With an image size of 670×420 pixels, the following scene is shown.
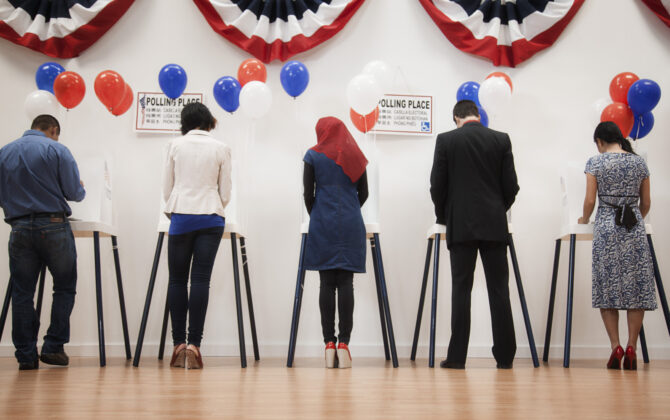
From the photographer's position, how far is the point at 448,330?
3812 millimetres

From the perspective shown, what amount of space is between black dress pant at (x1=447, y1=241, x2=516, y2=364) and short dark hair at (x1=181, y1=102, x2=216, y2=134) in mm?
1409

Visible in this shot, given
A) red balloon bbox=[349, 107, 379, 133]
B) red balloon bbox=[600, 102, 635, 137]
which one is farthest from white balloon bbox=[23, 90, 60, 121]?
red balloon bbox=[600, 102, 635, 137]

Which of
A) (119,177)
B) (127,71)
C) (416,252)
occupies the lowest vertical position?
(416,252)

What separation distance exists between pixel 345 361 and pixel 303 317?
102 cm

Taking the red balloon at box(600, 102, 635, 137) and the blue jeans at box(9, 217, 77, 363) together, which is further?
the red balloon at box(600, 102, 635, 137)

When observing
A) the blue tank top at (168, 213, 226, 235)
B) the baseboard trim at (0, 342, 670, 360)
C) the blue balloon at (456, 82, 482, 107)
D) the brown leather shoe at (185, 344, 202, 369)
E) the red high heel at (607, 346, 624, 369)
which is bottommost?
the baseboard trim at (0, 342, 670, 360)

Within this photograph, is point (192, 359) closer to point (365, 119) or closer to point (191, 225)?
point (191, 225)

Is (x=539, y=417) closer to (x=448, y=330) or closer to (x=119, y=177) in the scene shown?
(x=448, y=330)

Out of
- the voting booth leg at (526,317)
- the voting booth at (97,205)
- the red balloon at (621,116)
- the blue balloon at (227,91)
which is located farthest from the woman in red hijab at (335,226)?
the red balloon at (621,116)

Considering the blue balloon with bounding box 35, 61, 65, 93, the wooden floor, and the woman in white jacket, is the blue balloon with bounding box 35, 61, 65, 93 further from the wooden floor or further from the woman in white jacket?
the wooden floor

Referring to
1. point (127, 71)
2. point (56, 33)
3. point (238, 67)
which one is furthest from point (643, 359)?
point (56, 33)

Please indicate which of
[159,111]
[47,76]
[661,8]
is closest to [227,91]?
[159,111]

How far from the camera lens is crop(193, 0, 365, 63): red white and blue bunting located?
3859mm

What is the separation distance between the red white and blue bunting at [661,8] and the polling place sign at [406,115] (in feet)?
5.61
